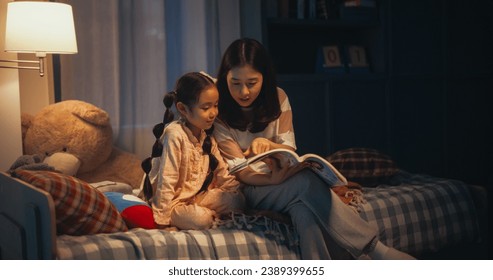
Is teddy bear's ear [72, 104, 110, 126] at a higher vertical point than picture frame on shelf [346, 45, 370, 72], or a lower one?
lower

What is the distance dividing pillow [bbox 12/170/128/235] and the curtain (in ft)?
3.70

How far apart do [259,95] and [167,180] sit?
47 centimetres

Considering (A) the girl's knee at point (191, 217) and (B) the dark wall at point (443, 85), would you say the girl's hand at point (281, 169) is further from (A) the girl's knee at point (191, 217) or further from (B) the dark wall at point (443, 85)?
(B) the dark wall at point (443, 85)

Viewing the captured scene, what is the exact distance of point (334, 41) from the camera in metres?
3.73

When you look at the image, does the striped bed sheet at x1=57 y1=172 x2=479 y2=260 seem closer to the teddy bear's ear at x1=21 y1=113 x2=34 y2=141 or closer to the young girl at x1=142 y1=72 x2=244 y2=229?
the young girl at x1=142 y1=72 x2=244 y2=229

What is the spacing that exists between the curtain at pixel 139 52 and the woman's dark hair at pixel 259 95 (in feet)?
3.04

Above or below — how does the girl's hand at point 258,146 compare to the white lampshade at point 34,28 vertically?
below

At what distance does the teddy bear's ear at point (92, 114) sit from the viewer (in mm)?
2711

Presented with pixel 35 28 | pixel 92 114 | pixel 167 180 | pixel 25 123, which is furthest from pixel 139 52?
pixel 167 180

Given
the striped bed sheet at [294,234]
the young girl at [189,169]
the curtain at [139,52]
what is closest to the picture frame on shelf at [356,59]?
the curtain at [139,52]

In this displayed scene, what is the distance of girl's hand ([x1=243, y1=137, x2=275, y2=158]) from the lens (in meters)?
2.04

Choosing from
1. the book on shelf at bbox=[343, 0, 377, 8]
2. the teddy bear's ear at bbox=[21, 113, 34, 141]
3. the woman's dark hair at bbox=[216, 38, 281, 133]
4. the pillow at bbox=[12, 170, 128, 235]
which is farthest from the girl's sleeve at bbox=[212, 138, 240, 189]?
the book on shelf at bbox=[343, 0, 377, 8]

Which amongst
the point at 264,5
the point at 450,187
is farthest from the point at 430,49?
the point at 450,187
